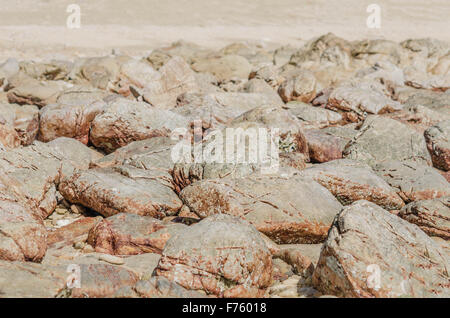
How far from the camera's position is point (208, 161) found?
7.10 m

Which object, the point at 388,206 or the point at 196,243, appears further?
the point at 388,206

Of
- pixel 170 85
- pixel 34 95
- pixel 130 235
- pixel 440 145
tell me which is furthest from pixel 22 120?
pixel 440 145

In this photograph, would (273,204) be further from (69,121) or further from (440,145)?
(69,121)

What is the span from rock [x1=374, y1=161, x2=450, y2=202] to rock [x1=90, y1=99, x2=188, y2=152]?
4.08 m

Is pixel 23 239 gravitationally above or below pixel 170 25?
below

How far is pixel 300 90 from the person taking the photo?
12.5 metres

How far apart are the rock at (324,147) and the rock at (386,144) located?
0.69 ft

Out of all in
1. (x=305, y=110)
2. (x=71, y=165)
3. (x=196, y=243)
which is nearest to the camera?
(x=196, y=243)

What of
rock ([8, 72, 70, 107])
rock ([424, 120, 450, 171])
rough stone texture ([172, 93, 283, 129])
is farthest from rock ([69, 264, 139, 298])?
rock ([8, 72, 70, 107])

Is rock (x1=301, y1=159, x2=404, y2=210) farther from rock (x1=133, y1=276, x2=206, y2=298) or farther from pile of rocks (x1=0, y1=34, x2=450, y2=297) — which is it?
rock (x1=133, y1=276, x2=206, y2=298)

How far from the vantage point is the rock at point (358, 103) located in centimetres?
1120

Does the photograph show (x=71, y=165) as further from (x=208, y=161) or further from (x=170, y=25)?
(x=170, y=25)

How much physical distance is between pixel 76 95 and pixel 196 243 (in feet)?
25.9

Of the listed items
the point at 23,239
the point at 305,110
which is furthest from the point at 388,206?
the point at 23,239
